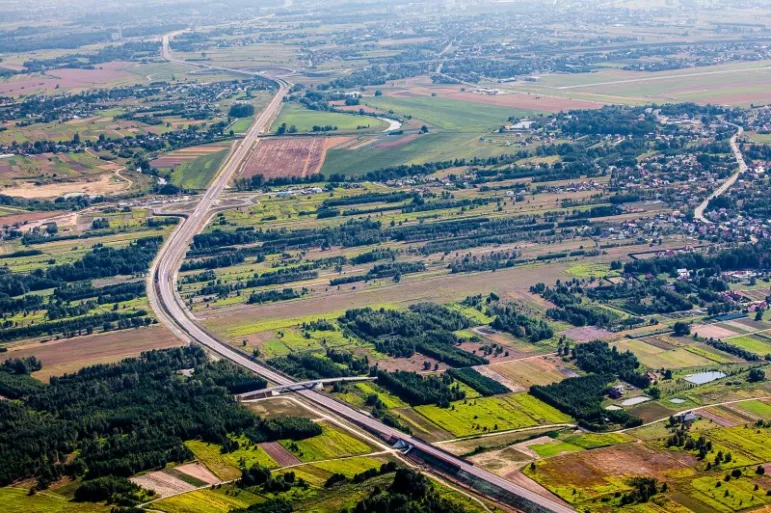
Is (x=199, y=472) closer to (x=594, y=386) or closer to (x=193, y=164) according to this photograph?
(x=594, y=386)

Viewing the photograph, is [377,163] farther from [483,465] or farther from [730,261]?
[483,465]

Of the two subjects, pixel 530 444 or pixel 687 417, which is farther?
pixel 687 417

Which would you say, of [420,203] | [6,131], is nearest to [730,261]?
[420,203]

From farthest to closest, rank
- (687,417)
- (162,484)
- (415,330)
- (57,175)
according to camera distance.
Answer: (57,175), (415,330), (687,417), (162,484)

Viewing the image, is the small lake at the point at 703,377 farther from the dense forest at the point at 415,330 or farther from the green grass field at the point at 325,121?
the green grass field at the point at 325,121

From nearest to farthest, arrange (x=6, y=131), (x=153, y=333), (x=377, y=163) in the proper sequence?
(x=153, y=333) < (x=377, y=163) < (x=6, y=131)

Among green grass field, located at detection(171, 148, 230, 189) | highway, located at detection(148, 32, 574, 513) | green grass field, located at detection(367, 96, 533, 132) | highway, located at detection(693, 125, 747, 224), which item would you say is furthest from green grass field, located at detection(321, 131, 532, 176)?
highway, located at detection(693, 125, 747, 224)

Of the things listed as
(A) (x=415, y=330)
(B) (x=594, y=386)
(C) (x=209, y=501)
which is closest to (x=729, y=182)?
(A) (x=415, y=330)
